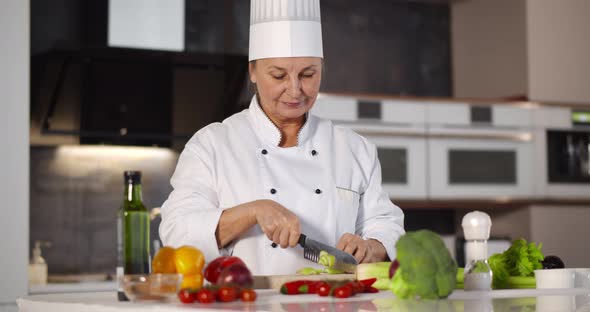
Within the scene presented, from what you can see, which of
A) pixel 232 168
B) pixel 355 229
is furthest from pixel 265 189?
pixel 355 229

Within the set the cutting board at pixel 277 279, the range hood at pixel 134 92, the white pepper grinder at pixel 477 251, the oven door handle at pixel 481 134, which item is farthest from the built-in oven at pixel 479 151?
the white pepper grinder at pixel 477 251

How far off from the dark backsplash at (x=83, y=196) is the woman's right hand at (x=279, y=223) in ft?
8.16

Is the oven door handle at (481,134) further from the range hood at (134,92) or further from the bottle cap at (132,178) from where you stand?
the bottle cap at (132,178)

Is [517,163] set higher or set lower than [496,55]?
lower

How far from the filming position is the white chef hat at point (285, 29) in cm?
217

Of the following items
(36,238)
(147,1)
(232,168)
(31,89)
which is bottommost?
(36,238)

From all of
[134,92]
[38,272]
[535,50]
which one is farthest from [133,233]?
[535,50]

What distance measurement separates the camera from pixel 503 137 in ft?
15.5

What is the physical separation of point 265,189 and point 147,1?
2.18 metres

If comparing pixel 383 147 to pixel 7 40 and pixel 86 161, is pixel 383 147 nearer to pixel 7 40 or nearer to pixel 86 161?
pixel 86 161

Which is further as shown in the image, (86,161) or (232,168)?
(86,161)

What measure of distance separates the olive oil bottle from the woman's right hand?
303mm

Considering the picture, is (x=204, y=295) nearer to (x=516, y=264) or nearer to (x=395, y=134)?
(x=516, y=264)

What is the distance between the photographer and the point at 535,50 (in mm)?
4711
